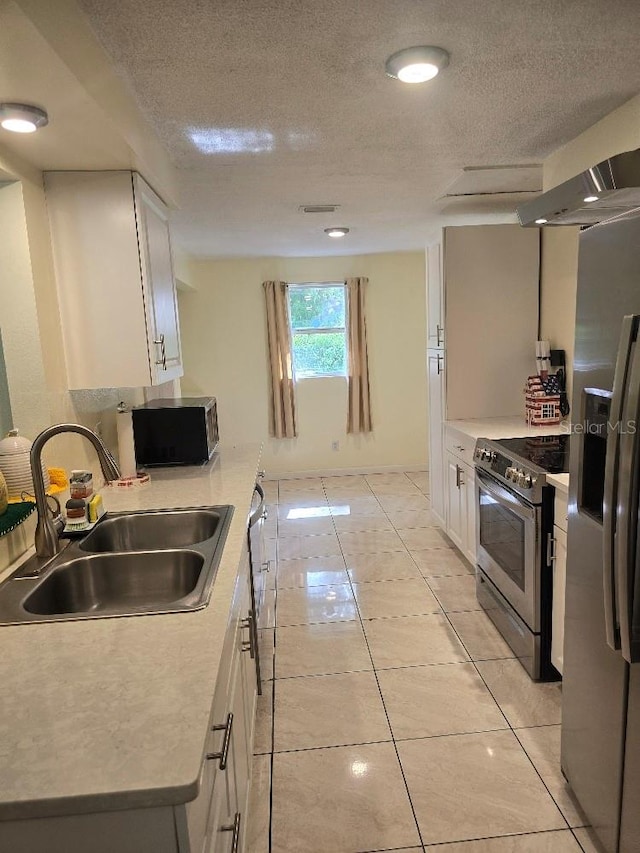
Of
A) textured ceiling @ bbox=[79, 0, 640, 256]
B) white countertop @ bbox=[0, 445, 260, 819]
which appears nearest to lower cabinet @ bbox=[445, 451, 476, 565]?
textured ceiling @ bbox=[79, 0, 640, 256]

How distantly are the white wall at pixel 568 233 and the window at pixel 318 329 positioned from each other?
8.91 ft

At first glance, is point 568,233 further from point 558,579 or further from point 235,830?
point 235,830

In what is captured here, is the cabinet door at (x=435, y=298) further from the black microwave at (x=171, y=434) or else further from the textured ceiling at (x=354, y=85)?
the black microwave at (x=171, y=434)

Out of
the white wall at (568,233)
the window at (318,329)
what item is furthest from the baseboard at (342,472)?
the white wall at (568,233)

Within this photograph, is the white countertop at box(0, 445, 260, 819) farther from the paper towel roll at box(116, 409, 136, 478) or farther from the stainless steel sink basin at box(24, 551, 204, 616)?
the paper towel roll at box(116, 409, 136, 478)

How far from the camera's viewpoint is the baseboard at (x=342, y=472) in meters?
6.19

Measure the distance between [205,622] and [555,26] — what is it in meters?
1.87

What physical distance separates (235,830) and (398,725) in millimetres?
1034

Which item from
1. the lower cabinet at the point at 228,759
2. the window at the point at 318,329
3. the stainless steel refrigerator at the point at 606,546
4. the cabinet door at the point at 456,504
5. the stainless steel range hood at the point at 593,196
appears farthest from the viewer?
the window at the point at 318,329

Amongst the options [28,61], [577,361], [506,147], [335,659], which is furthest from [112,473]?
[506,147]

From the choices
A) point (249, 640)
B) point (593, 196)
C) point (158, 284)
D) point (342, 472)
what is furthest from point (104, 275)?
point (342, 472)

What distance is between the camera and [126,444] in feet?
8.48

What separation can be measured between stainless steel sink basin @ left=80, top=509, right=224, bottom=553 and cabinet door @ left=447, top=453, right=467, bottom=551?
1.96 meters

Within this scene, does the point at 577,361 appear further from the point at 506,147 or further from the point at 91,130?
the point at 91,130
